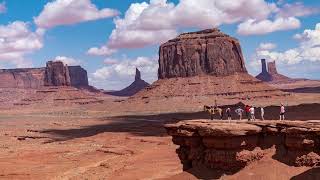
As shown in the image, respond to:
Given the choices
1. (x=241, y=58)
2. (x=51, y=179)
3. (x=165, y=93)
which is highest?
(x=241, y=58)

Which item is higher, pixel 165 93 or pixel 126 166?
pixel 165 93

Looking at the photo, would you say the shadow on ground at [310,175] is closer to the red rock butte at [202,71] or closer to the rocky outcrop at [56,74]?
the red rock butte at [202,71]

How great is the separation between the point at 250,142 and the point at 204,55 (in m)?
117

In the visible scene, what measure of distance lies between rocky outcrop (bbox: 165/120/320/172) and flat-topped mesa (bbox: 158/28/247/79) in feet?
373

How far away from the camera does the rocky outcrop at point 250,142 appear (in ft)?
52.5

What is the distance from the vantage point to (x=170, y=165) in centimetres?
2548

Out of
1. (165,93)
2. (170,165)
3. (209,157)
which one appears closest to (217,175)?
(209,157)

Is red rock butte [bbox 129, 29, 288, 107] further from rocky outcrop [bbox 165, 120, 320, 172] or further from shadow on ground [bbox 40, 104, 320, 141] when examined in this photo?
rocky outcrop [bbox 165, 120, 320, 172]

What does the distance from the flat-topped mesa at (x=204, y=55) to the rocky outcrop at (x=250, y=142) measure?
113584mm

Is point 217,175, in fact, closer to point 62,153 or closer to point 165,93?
point 62,153

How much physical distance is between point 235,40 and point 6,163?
11243 cm

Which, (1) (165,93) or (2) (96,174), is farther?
(1) (165,93)

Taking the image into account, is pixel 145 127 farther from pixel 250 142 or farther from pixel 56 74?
pixel 56 74

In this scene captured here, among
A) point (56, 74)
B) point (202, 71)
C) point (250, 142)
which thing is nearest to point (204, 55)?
point (202, 71)
